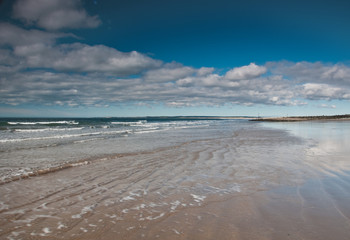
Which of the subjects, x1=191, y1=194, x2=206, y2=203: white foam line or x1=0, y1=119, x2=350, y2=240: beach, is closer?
x1=0, y1=119, x2=350, y2=240: beach

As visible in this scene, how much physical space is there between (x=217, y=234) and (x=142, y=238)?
49.2 inches

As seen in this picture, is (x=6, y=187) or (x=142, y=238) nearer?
(x=142, y=238)

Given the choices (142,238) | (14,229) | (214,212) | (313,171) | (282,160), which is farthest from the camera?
(282,160)

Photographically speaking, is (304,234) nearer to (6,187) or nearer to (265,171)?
(265,171)

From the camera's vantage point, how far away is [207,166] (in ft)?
30.3

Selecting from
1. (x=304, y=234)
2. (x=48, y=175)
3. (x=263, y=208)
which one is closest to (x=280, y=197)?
(x=263, y=208)

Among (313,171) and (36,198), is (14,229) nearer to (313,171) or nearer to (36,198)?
(36,198)

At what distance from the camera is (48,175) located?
8039 millimetres

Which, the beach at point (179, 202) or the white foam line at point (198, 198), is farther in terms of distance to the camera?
the white foam line at point (198, 198)

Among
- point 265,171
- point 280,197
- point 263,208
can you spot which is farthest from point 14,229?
point 265,171

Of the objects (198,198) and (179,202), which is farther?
(198,198)

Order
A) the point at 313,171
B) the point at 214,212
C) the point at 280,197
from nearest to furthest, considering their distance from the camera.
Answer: the point at 214,212, the point at 280,197, the point at 313,171

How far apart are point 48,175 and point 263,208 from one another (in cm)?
731

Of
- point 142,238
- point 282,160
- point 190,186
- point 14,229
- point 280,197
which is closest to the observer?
point 142,238
